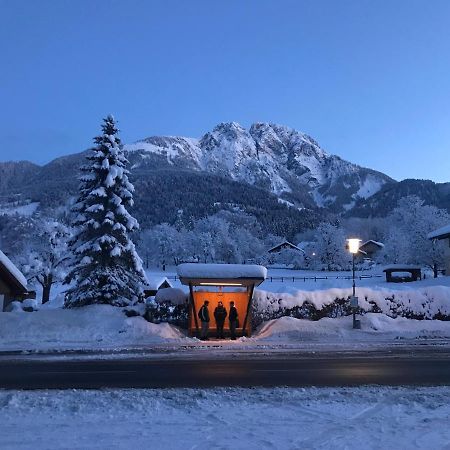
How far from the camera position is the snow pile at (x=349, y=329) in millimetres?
23547

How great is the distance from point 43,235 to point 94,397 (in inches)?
1878

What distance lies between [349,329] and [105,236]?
13.2 metres

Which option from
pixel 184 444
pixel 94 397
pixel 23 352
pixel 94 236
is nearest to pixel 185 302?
pixel 94 236

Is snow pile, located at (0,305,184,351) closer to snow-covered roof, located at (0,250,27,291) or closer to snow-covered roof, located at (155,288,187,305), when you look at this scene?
snow-covered roof, located at (155,288,187,305)

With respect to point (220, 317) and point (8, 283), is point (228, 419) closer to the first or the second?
point (220, 317)

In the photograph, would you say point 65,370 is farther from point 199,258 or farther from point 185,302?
point 199,258

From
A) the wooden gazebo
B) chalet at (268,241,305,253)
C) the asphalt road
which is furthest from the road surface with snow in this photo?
chalet at (268,241,305,253)

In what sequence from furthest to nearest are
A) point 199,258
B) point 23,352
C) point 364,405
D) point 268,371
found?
point 199,258 < point 23,352 < point 268,371 < point 364,405

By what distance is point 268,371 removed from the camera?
510 inches

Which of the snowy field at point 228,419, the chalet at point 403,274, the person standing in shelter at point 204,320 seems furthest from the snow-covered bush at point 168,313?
the chalet at point 403,274

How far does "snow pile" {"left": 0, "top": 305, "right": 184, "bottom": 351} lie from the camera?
22172 millimetres

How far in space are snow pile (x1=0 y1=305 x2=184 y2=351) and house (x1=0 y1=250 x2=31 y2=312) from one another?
4.89 meters

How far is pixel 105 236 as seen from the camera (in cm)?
2631

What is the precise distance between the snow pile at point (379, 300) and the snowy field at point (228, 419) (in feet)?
51.4
